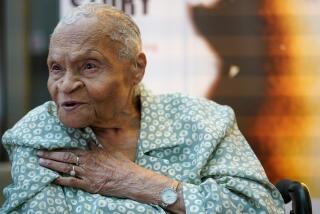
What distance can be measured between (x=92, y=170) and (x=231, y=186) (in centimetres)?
53

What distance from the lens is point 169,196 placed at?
2693 mm

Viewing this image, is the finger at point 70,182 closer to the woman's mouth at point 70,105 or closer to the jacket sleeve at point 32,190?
the jacket sleeve at point 32,190

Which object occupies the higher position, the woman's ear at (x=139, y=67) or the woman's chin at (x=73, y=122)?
the woman's ear at (x=139, y=67)

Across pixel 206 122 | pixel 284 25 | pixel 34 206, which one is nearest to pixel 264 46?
pixel 284 25

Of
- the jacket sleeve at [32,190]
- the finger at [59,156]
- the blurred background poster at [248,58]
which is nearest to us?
the jacket sleeve at [32,190]

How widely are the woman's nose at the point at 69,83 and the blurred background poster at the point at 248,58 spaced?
2.10 metres

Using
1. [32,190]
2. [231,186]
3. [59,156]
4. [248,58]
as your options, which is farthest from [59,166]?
[248,58]

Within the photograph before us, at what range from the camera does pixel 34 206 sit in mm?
2596

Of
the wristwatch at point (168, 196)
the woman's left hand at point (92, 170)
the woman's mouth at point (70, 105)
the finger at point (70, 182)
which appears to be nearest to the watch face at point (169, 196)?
the wristwatch at point (168, 196)

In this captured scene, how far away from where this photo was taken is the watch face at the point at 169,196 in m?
2.69

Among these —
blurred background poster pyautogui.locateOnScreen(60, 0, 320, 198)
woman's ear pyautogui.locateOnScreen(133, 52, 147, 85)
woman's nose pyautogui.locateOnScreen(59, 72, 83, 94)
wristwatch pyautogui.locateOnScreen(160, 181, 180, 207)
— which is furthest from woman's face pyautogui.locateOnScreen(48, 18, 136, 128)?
blurred background poster pyautogui.locateOnScreen(60, 0, 320, 198)

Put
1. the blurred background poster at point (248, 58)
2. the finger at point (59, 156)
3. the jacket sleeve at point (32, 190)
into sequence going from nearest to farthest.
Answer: the jacket sleeve at point (32, 190), the finger at point (59, 156), the blurred background poster at point (248, 58)

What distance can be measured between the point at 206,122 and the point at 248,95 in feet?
6.40

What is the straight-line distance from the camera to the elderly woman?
2646 millimetres
